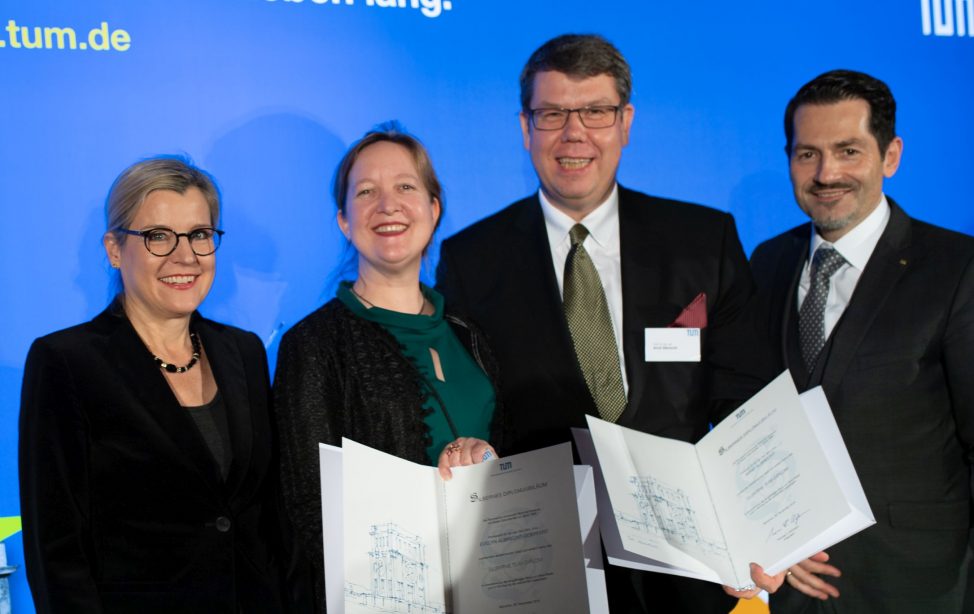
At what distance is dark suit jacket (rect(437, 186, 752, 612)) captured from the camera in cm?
282

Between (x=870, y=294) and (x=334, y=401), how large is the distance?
5.87 feet

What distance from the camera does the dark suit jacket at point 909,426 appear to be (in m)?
2.92

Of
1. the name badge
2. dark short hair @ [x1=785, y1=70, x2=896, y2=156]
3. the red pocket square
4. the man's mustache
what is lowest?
the name badge

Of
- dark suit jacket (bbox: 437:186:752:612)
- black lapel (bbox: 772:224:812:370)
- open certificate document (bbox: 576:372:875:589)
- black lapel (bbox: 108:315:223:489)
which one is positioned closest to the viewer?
open certificate document (bbox: 576:372:875:589)

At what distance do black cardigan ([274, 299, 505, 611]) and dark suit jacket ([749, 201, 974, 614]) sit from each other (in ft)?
4.15

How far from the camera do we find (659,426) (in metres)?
2.83

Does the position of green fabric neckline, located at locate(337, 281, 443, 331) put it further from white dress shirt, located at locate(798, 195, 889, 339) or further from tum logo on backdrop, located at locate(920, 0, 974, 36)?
tum logo on backdrop, located at locate(920, 0, 974, 36)

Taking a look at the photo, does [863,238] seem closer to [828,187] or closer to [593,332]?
[828,187]

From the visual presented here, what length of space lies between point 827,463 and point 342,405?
3.86 feet

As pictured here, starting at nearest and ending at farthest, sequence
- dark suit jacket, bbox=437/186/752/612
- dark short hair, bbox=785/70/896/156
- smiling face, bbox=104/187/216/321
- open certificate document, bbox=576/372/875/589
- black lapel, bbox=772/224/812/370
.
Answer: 1. open certificate document, bbox=576/372/875/589
2. smiling face, bbox=104/187/216/321
3. dark suit jacket, bbox=437/186/752/612
4. black lapel, bbox=772/224/812/370
5. dark short hair, bbox=785/70/896/156

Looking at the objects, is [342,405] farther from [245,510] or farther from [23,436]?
[23,436]

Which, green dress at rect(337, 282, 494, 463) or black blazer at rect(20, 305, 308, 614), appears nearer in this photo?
black blazer at rect(20, 305, 308, 614)

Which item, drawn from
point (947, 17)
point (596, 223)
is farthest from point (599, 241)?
point (947, 17)

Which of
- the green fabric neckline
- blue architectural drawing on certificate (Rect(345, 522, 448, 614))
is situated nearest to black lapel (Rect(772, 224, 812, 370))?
the green fabric neckline
